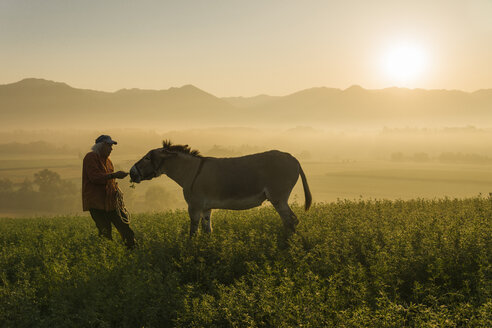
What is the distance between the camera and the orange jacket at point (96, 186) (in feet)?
29.4

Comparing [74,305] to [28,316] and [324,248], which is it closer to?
[28,316]

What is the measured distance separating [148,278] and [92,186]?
3.35 metres

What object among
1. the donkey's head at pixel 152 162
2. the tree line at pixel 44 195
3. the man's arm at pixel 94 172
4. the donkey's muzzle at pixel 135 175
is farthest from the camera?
the tree line at pixel 44 195

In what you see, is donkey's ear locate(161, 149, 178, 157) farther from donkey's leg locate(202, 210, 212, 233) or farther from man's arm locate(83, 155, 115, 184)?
donkey's leg locate(202, 210, 212, 233)

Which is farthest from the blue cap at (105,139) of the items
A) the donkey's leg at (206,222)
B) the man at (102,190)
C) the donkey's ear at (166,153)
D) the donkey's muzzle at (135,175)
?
the donkey's leg at (206,222)

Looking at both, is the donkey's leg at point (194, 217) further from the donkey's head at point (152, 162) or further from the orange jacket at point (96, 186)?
the orange jacket at point (96, 186)

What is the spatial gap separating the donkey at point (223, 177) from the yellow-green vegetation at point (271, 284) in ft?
2.85

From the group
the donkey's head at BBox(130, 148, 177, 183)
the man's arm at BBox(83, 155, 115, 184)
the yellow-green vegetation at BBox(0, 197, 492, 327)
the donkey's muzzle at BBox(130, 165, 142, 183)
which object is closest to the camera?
the yellow-green vegetation at BBox(0, 197, 492, 327)

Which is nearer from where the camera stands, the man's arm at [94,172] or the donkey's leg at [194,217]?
the man's arm at [94,172]

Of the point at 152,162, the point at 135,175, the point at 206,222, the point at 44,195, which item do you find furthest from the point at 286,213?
the point at 44,195

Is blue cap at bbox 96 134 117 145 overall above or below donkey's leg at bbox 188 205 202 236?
above

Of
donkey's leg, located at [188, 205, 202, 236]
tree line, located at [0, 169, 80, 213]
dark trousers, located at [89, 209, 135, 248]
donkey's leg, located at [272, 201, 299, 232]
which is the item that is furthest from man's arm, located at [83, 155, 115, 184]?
tree line, located at [0, 169, 80, 213]

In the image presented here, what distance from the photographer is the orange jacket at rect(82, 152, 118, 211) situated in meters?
8.96

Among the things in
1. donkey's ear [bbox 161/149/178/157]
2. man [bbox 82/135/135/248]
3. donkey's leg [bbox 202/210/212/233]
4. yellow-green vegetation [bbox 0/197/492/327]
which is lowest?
yellow-green vegetation [bbox 0/197/492/327]
